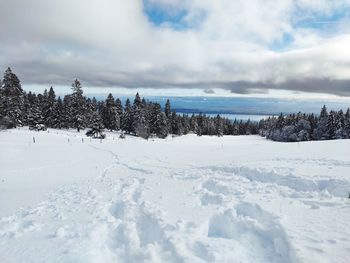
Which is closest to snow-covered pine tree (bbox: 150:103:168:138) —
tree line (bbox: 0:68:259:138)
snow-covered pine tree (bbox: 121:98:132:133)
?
tree line (bbox: 0:68:259:138)

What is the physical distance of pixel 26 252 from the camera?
24.2ft

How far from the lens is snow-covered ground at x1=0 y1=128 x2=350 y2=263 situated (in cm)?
696

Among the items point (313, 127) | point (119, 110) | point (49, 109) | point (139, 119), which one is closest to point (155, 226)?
point (139, 119)

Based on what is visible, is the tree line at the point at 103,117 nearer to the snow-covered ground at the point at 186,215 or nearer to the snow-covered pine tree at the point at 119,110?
the snow-covered pine tree at the point at 119,110

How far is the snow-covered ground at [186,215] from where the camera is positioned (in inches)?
274

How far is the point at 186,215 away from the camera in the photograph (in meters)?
9.54

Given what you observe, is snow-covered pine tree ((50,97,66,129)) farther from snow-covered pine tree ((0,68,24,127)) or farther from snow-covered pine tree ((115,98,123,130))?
snow-covered pine tree ((115,98,123,130))

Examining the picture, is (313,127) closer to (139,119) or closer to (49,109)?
(139,119)

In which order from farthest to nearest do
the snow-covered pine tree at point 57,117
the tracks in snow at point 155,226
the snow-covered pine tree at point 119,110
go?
the snow-covered pine tree at point 119,110
the snow-covered pine tree at point 57,117
the tracks in snow at point 155,226

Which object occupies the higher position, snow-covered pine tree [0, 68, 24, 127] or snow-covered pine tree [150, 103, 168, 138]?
snow-covered pine tree [0, 68, 24, 127]

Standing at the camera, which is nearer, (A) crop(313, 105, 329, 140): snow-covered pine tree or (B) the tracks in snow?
(B) the tracks in snow

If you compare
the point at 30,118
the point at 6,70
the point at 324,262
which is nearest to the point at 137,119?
the point at 30,118

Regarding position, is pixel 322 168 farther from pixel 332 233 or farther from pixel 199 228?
pixel 199 228

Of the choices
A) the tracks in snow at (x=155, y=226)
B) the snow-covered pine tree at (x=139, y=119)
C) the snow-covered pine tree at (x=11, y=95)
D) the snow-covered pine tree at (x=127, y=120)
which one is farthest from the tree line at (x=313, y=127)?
the snow-covered pine tree at (x=11, y=95)
